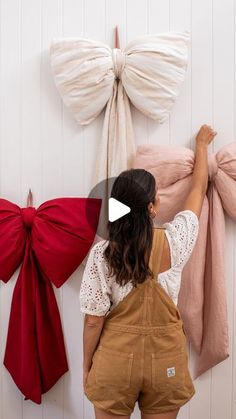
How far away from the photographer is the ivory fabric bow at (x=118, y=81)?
147 cm

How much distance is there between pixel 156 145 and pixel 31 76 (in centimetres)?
61

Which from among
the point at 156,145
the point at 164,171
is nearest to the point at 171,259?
the point at 164,171

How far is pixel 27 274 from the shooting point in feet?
5.15

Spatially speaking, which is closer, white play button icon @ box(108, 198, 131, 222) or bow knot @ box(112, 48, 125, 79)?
Result: white play button icon @ box(108, 198, 131, 222)

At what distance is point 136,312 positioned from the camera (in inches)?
46.4

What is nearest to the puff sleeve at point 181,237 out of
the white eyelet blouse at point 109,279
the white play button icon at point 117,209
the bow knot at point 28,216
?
the white eyelet blouse at point 109,279

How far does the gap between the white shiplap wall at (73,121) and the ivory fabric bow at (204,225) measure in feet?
0.32

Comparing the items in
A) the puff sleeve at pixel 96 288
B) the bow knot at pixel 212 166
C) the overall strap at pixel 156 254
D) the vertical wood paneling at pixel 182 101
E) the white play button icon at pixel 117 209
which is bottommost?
the puff sleeve at pixel 96 288

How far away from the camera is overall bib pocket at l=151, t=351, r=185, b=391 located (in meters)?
1.17

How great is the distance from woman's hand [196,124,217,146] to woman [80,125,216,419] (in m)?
0.46

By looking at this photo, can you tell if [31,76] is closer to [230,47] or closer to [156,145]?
[156,145]

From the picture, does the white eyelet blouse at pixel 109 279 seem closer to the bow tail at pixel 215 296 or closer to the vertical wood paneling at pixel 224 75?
the bow tail at pixel 215 296

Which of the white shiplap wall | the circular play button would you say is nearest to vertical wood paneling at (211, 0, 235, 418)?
the white shiplap wall

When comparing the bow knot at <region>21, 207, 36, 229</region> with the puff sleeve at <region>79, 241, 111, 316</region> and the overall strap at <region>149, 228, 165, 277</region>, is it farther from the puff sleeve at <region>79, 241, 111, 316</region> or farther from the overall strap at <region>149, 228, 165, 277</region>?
the overall strap at <region>149, 228, 165, 277</region>
